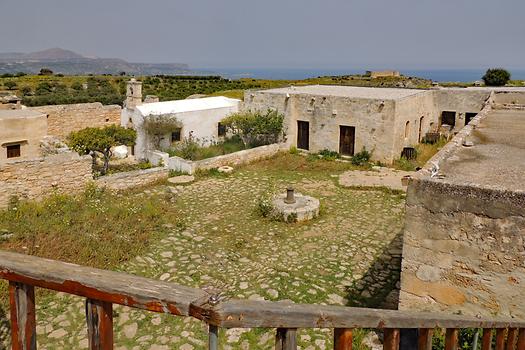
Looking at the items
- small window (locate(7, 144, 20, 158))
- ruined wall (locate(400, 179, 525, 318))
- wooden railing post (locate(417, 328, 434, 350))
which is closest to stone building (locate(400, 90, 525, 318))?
ruined wall (locate(400, 179, 525, 318))

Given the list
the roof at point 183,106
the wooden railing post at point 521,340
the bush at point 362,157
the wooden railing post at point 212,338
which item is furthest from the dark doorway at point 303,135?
the wooden railing post at point 212,338

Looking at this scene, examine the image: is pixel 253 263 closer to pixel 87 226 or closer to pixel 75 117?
pixel 87 226

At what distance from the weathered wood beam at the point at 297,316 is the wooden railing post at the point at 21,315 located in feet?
2.56

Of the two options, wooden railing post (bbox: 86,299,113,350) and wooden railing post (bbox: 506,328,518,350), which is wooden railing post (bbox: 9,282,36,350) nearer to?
wooden railing post (bbox: 86,299,113,350)

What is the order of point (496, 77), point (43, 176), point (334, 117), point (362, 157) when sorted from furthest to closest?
point (496, 77) → point (334, 117) → point (362, 157) → point (43, 176)

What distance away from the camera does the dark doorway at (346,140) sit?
1927cm

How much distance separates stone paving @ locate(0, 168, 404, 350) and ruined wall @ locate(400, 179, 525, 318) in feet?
5.94

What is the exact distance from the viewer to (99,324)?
1.68 meters

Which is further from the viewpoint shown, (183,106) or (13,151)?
(183,106)

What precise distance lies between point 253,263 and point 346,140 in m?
11.4

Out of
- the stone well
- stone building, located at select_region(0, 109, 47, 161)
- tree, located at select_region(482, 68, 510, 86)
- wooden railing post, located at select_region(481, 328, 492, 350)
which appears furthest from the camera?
tree, located at select_region(482, 68, 510, 86)

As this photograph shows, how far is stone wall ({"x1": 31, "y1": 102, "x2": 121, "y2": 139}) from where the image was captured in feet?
72.6

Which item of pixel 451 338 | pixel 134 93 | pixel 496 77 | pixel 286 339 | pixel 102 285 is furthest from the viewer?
pixel 496 77

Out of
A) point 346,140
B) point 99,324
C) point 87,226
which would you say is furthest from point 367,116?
point 99,324
